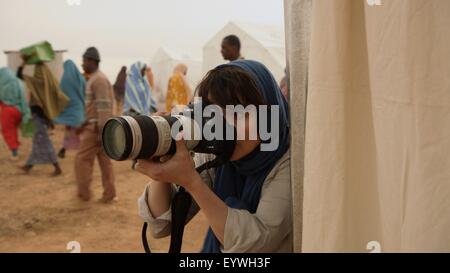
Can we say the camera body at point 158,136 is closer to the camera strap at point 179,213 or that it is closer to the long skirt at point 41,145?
the camera strap at point 179,213

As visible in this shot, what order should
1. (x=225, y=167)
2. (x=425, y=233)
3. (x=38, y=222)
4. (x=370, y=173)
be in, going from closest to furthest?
(x=425, y=233), (x=370, y=173), (x=225, y=167), (x=38, y=222)

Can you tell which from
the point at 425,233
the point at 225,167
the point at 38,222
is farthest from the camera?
the point at 38,222

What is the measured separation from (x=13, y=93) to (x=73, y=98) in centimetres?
91

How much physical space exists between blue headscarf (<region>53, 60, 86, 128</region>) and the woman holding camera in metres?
2.76

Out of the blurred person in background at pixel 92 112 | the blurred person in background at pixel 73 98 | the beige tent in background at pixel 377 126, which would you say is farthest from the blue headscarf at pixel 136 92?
the beige tent in background at pixel 377 126

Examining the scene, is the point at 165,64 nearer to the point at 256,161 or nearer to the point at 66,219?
the point at 66,219

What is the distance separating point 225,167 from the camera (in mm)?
871

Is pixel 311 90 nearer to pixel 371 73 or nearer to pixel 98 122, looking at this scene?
pixel 371 73

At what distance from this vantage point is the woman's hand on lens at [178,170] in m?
0.71

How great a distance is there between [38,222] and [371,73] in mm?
2797

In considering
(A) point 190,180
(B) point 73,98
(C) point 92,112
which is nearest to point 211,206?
(A) point 190,180
